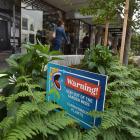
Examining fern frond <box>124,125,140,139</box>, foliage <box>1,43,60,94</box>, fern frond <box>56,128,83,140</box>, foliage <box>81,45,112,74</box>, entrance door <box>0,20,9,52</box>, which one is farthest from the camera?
entrance door <box>0,20,9,52</box>

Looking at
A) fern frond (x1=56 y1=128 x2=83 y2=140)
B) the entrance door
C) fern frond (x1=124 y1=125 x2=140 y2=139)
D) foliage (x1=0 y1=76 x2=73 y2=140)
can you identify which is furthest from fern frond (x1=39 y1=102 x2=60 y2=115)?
the entrance door

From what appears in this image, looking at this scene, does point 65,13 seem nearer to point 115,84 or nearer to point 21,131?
point 115,84

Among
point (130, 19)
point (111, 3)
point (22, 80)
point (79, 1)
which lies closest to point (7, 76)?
point (22, 80)

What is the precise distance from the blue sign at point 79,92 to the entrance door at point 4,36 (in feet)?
26.7

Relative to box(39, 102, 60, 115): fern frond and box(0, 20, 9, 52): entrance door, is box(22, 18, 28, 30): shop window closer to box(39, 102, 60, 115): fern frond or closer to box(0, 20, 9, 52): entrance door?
box(0, 20, 9, 52): entrance door

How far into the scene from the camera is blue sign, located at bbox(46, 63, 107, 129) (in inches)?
84.0

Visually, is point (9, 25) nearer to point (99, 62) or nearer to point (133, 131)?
point (99, 62)

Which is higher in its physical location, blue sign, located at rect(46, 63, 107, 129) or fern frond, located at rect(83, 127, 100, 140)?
blue sign, located at rect(46, 63, 107, 129)

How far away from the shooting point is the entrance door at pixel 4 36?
10272 mm

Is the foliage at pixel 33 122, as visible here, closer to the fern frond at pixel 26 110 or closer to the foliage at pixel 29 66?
the fern frond at pixel 26 110

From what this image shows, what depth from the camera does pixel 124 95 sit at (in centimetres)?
237

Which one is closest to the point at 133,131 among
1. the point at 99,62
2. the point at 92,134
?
the point at 92,134

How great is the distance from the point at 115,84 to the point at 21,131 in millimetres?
1367

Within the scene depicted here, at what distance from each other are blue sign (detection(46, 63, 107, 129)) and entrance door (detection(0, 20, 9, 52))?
8.13 meters
